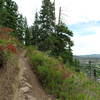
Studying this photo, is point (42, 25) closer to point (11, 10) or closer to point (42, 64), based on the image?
point (11, 10)

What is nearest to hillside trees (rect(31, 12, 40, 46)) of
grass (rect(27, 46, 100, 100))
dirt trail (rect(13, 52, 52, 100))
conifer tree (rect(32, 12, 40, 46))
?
conifer tree (rect(32, 12, 40, 46))

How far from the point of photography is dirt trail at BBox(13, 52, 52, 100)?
595 centimetres

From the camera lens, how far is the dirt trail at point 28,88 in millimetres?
5951

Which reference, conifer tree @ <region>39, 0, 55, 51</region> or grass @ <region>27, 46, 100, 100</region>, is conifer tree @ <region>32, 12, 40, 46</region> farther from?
grass @ <region>27, 46, 100, 100</region>

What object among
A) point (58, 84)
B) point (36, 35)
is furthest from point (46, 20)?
point (58, 84)

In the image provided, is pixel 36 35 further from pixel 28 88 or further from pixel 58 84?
pixel 28 88

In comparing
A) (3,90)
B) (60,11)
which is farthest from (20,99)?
(60,11)

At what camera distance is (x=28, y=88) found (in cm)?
639

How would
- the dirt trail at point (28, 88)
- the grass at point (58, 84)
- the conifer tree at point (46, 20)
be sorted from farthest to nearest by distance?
the conifer tree at point (46, 20)
the grass at point (58, 84)
the dirt trail at point (28, 88)

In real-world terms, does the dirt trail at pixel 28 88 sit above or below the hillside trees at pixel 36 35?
below

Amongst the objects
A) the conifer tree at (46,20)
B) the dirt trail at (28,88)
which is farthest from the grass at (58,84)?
the conifer tree at (46,20)

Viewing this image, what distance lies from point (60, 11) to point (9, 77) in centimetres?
2274

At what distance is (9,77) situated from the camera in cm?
637

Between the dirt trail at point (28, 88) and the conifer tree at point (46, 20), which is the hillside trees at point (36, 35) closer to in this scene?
the conifer tree at point (46, 20)
